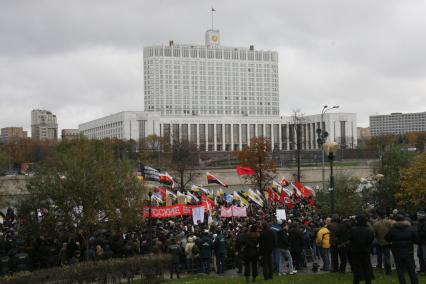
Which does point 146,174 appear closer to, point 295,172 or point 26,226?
point 26,226

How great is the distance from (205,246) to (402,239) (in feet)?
26.2

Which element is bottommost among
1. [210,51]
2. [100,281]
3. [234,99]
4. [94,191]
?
[100,281]

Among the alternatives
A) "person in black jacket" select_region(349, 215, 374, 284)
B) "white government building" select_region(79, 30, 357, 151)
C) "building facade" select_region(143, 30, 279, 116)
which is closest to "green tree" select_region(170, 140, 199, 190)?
"person in black jacket" select_region(349, 215, 374, 284)

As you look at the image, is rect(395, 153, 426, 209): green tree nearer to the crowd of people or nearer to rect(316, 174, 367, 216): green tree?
rect(316, 174, 367, 216): green tree

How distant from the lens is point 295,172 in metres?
83.6

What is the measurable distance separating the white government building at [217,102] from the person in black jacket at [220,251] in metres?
141

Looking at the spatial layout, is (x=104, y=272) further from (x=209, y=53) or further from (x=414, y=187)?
(x=209, y=53)

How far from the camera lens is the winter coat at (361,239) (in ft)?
43.3

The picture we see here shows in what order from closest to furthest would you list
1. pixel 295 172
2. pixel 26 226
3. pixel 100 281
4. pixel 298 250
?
pixel 100 281 → pixel 298 250 → pixel 26 226 → pixel 295 172

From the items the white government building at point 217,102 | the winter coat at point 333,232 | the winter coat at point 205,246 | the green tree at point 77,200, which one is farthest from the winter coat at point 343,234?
the white government building at point 217,102

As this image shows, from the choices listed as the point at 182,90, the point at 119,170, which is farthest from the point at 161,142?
the point at 119,170

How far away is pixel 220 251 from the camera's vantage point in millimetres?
19719

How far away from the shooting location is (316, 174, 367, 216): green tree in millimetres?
32062

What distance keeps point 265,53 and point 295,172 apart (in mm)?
118350
